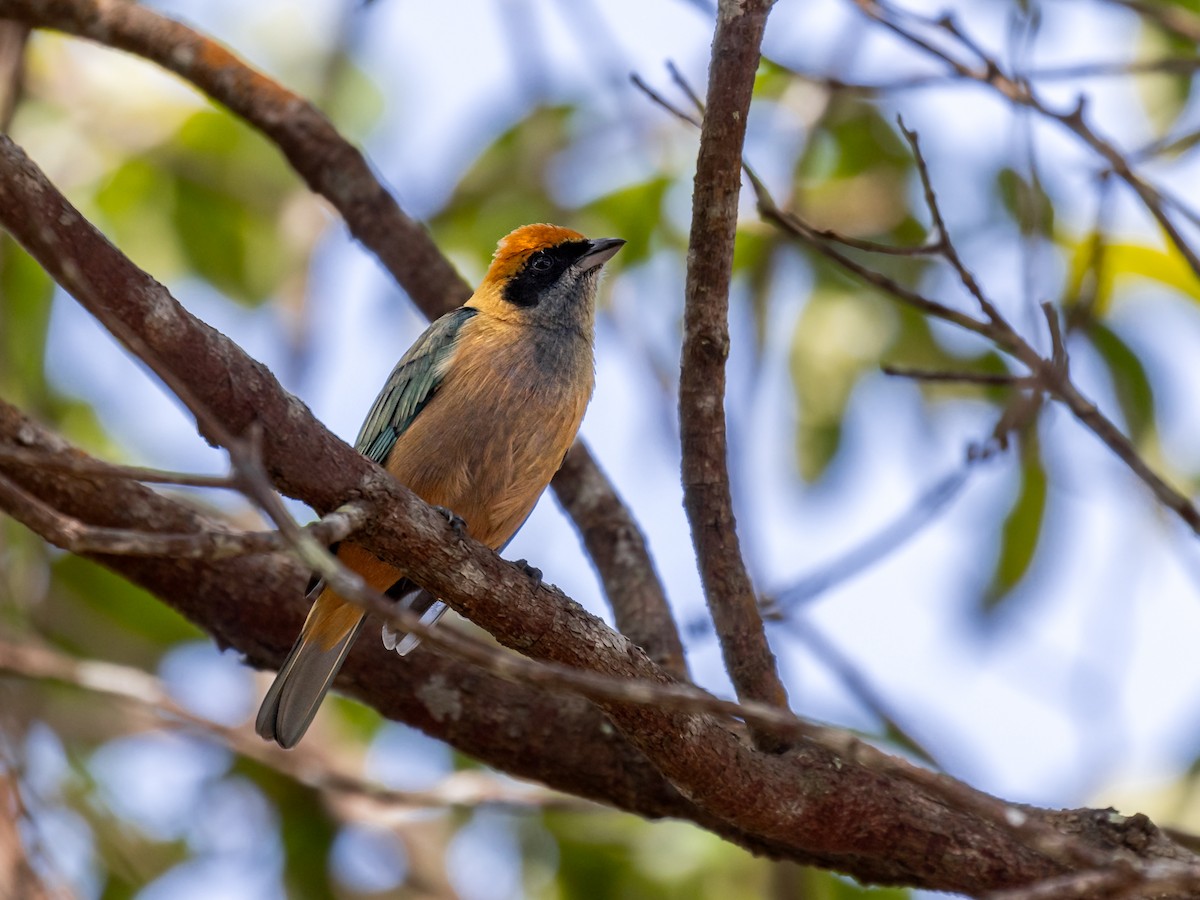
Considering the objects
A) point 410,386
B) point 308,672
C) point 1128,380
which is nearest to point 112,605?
point 308,672

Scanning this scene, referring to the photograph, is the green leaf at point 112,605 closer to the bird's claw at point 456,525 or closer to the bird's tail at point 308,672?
the bird's tail at point 308,672

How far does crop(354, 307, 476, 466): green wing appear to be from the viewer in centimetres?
476

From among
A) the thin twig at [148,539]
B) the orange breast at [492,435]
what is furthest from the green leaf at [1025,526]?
the thin twig at [148,539]

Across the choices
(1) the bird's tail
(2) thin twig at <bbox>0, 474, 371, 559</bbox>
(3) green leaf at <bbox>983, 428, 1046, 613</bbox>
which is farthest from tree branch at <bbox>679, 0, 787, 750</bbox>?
(3) green leaf at <bbox>983, 428, 1046, 613</bbox>

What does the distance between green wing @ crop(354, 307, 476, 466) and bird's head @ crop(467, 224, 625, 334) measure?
0.82ft

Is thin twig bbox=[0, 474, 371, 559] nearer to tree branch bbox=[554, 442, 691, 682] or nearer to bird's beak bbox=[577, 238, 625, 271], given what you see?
tree branch bbox=[554, 442, 691, 682]

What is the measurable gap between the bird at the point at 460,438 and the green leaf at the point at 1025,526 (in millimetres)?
1834

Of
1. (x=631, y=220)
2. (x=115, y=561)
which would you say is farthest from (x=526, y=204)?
(x=115, y=561)

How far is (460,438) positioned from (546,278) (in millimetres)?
1098

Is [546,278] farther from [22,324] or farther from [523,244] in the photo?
[22,324]

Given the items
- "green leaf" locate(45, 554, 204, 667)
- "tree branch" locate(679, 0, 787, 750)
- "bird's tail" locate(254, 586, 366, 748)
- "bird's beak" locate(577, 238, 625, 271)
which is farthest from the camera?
"green leaf" locate(45, 554, 204, 667)

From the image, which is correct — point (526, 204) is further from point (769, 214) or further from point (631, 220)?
point (769, 214)

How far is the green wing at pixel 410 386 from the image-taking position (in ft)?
15.6

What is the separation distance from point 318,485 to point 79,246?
0.72m
